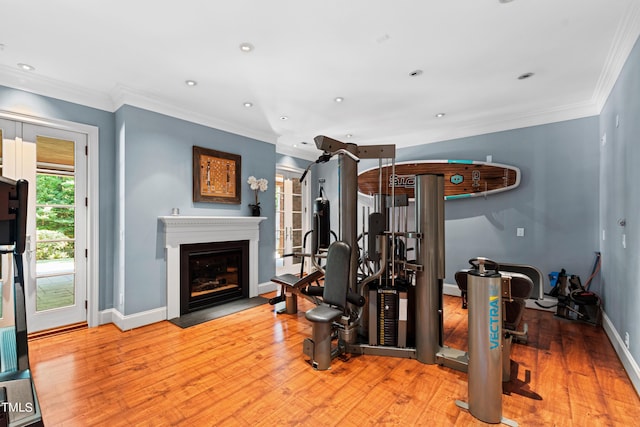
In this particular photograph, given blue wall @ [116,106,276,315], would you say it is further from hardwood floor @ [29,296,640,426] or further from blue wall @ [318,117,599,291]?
blue wall @ [318,117,599,291]

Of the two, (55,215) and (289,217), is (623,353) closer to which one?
(289,217)

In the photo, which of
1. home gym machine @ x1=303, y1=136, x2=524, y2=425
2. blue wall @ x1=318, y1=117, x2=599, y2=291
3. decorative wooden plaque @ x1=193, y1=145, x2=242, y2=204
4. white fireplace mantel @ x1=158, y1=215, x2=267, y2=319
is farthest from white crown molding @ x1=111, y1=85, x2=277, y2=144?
blue wall @ x1=318, y1=117, x2=599, y2=291

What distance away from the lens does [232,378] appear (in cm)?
250

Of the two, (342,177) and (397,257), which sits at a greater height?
(342,177)

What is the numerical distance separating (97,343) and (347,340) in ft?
8.80

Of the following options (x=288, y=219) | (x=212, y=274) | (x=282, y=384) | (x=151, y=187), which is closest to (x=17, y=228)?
(x=282, y=384)

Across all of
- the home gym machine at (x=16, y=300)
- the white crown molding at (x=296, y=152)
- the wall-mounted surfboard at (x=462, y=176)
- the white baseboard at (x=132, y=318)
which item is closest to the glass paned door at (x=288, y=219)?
the white crown molding at (x=296, y=152)

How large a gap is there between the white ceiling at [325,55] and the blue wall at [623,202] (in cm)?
35

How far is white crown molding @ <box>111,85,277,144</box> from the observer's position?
3537 millimetres

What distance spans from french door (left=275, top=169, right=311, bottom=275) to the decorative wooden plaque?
5.24 feet

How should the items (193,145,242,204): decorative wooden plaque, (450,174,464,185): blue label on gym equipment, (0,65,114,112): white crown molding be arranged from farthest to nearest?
1. (450,174,464,185): blue label on gym equipment
2. (193,145,242,204): decorative wooden plaque
3. (0,65,114,112): white crown molding

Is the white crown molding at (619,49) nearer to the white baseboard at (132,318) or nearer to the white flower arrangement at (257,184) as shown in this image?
the white flower arrangement at (257,184)

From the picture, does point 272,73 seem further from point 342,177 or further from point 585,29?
point 585,29

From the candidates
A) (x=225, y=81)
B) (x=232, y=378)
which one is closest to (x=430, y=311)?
(x=232, y=378)
